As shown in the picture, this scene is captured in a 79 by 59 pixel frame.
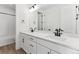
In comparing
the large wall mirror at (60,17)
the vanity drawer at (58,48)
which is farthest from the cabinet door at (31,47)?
the large wall mirror at (60,17)

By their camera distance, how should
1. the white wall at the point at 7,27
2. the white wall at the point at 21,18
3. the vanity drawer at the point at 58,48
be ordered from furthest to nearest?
the white wall at the point at 7,27 → the white wall at the point at 21,18 → the vanity drawer at the point at 58,48

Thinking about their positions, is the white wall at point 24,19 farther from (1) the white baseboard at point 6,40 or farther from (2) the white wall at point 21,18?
(1) the white baseboard at point 6,40

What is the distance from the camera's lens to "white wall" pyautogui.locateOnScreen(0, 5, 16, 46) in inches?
120

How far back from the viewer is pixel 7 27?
328cm

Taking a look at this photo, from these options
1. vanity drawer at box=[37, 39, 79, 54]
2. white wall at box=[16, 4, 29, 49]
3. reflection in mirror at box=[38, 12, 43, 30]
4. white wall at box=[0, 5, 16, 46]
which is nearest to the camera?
vanity drawer at box=[37, 39, 79, 54]

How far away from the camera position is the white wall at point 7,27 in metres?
3.05

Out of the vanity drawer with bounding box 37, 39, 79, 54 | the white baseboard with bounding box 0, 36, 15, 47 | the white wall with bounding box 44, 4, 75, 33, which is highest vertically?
the white wall with bounding box 44, 4, 75, 33

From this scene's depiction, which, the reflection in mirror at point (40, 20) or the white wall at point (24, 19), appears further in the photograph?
the white wall at point (24, 19)

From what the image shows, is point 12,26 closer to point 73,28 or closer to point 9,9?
point 9,9

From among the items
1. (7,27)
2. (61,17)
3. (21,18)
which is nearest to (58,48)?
(61,17)

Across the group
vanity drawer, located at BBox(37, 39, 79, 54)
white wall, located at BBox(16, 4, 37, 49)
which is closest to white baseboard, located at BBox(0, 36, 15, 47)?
white wall, located at BBox(16, 4, 37, 49)

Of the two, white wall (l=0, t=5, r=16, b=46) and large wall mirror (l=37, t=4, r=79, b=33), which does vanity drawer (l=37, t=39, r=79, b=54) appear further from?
white wall (l=0, t=5, r=16, b=46)

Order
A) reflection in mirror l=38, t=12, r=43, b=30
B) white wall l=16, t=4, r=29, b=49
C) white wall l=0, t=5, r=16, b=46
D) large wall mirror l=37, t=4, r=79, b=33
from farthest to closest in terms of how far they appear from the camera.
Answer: white wall l=0, t=5, r=16, b=46 < white wall l=16, t=4, r=29, b=49 < reflection in mirror l=38, t=12, r=43, b=30 < large wall mirror l=37, t=4, r=79, b=33

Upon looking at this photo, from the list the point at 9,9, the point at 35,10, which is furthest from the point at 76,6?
the point at 9,9
